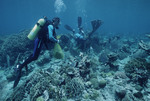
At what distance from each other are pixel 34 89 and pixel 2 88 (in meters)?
3.64

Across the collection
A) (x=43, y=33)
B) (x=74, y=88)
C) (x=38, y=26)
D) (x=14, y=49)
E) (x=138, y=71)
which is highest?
(x=14, y=49)

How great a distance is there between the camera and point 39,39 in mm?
5254

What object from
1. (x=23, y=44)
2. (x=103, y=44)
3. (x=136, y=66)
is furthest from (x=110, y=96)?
(x=23, y=44)

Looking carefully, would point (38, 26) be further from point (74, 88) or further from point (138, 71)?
point (138, 71)

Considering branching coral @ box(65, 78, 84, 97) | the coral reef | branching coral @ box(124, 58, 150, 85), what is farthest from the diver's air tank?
branching coral @ box(124, 58, 150, 85)

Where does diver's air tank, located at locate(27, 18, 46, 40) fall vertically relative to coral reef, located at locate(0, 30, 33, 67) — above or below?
below

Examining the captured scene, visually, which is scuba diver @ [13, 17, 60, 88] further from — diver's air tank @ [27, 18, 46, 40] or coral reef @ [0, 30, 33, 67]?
coral reef @ [0, 30, 33, 67]

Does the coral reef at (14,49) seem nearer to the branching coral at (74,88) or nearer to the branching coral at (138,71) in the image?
the branching coral at (74,88)

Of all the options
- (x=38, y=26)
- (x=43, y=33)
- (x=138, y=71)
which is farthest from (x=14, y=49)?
(x=138, y=71)

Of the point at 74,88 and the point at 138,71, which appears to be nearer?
the point at 74,88

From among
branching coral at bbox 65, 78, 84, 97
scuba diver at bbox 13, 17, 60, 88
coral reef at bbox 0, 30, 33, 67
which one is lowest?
branching coral at bbox 65, 78, 84, 97

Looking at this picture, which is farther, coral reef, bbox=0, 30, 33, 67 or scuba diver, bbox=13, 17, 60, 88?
coral reef, bbox=0, 30, 33, 67

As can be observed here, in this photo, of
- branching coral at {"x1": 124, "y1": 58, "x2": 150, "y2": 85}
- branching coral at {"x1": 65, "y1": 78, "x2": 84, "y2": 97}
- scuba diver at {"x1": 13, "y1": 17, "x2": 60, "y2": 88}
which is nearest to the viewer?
branching coral at {"x1": 65, "y1": 78, "x2": 84, "y2": 97}

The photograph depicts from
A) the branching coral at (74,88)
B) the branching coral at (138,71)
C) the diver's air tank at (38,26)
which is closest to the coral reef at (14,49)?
the diver's air tank at (38,26)
